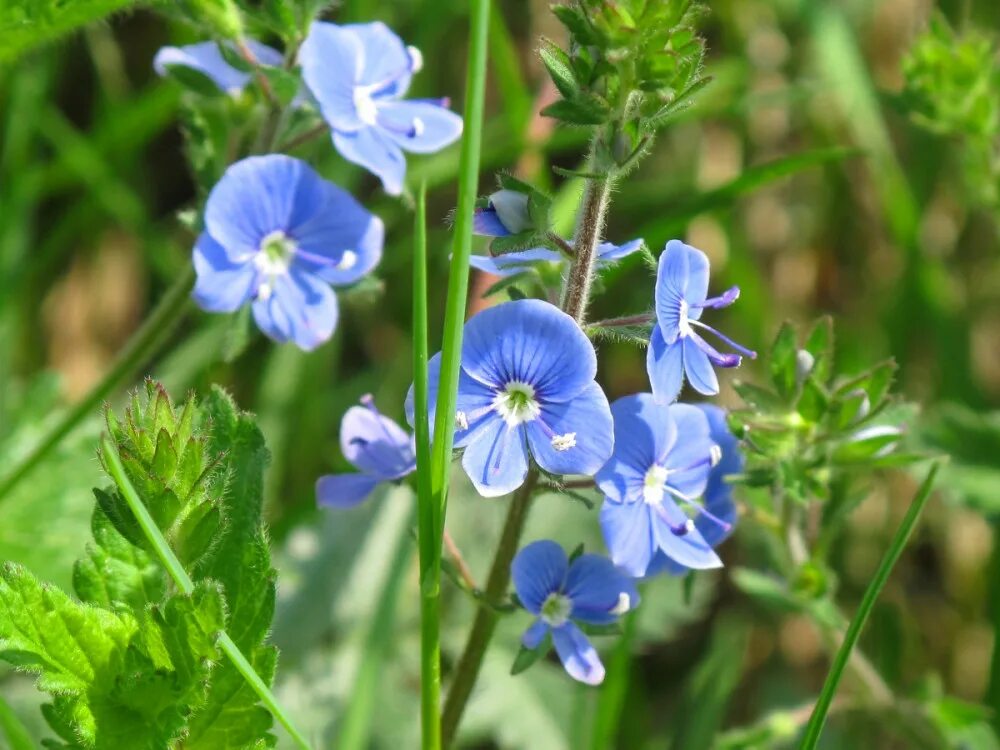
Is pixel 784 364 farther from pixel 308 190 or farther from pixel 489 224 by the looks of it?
pixel 308 190

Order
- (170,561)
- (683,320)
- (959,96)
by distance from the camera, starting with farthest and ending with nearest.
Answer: (959,96)
(683,320)
(170,561)

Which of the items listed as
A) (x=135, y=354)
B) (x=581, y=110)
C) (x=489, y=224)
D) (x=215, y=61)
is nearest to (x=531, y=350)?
(x=489, y=224)

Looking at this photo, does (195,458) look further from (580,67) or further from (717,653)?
(717,653)

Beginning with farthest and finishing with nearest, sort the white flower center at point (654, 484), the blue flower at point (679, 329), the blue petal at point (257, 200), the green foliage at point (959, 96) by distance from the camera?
the green foliage at point (959, 96) < the blue petal at point (257, 200) < the white flower center at point (654, 484) < the blue flower at point (679, 329)

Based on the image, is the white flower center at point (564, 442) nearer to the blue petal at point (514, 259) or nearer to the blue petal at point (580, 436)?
the blue petal at point (580, 436)

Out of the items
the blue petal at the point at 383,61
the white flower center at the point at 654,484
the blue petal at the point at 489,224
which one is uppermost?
the blue petal at the point at 383,61

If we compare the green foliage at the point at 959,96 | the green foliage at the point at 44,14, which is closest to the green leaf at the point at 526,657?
the green foliage at the point at 44,14
